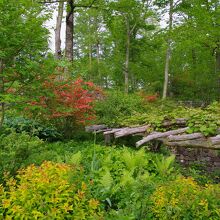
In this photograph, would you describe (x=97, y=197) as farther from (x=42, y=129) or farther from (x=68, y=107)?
(x=42, y=129)

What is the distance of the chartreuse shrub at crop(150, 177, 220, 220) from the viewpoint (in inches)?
150

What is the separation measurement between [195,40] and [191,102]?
16.1 ft

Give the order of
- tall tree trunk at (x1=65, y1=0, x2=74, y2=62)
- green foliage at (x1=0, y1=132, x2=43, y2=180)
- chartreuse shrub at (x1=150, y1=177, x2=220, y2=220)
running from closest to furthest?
chartreuse shrub at (x1=150, y1=177, x2=220, y2=220) → green foliage at (x1=0, y1=132, x2=43, y2=180) → tall tree trunk at (x1=65, y1=0, x2=74, y2=62)

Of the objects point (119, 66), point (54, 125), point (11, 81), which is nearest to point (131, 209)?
point (11, 81)

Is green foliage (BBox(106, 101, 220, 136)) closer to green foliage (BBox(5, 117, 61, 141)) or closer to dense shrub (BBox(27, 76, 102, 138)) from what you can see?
dense shrub (BBox(27, 76, 102, 138))

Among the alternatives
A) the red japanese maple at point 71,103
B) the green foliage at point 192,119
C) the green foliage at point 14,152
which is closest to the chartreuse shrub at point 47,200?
the green foliage at point 14,152

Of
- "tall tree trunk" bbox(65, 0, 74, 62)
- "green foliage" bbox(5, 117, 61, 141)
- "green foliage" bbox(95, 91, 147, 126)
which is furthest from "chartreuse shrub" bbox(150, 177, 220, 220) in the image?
"tall tree trunk" bbox(65, 0, 74, 62)

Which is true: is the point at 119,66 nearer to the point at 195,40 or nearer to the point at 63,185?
the point at 195,40

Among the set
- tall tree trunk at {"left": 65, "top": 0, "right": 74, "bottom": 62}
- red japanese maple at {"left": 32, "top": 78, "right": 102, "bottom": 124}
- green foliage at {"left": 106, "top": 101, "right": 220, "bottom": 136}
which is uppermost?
tall tree trunk at {"left": 65, "top": 0, "right": 74, "bottom": 62}

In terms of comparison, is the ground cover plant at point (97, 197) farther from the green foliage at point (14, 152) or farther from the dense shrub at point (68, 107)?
the dense shrub at point (68, 107)

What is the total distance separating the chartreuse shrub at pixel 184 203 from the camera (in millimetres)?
3799

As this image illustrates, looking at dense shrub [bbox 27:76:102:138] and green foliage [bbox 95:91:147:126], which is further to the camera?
green foliage [bbox 95:91:147:126]

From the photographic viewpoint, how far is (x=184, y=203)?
383 centimetres

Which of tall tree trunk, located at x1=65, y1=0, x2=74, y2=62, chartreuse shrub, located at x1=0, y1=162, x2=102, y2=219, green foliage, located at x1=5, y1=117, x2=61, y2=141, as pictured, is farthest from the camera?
tall tree trunk, located at x1=65, y1=0, x2=74, y2=62
